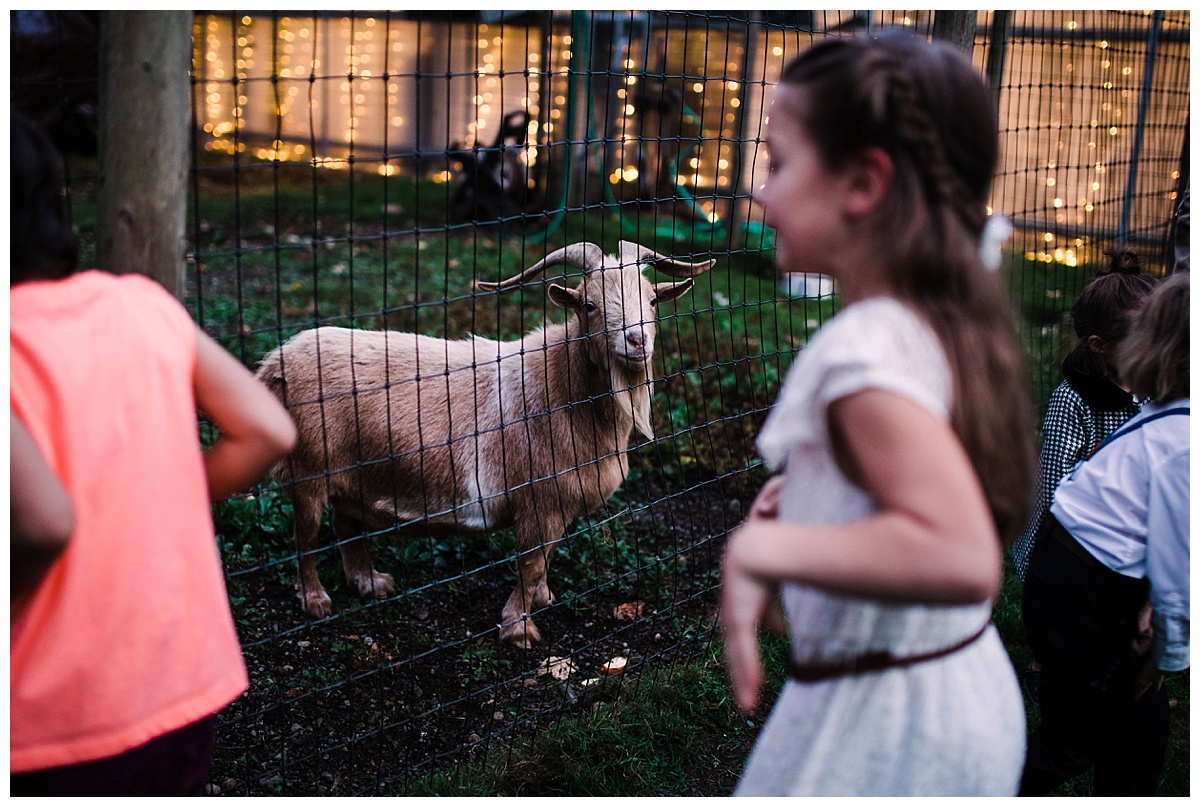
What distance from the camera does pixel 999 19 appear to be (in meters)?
4.51

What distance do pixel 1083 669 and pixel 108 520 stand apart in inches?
91.3

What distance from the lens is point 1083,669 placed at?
252cm

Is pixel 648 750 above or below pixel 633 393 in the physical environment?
below

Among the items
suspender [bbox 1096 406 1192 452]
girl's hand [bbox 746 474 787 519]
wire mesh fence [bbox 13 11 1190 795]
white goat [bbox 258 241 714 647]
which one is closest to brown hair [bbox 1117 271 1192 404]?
suspender [bbox 1096 406 1192 452]

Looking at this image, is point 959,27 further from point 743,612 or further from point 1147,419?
point 743,612

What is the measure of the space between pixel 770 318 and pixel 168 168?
716cm

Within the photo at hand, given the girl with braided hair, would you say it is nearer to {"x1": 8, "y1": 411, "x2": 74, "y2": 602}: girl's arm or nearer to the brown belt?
the brown belt

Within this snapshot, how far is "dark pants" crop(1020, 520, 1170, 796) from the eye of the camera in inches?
97.7

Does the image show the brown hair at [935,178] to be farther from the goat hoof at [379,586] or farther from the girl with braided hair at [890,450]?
the goat hoof at [379,586]

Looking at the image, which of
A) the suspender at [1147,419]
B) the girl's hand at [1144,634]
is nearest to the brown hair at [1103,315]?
the suspender at [1147,419]

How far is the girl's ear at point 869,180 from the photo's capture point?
1.30 metres

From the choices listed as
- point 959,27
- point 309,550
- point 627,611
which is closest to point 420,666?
point 309,550

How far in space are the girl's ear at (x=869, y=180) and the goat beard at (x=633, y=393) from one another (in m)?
2.49
